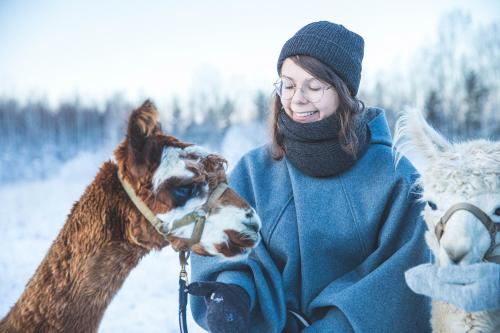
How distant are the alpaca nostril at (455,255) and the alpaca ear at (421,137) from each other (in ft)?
1.75

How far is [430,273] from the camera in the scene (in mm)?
1481

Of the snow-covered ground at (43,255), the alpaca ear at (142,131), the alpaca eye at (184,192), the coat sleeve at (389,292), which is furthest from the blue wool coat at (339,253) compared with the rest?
the snow-covered ground at (43,255)

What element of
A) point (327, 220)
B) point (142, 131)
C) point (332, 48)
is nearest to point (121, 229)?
point (142, 131)

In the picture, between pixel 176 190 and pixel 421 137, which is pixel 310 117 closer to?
pixel 421 137

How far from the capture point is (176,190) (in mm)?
1782

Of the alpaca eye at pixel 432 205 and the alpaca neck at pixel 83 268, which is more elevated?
the alpaca eye at pixel 432 205

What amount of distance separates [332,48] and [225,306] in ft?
4.81

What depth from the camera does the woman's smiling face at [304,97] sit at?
2145 mm

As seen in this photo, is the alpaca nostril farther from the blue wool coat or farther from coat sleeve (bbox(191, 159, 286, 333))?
coat sleeve (bbox(191, 159, 286, 333))

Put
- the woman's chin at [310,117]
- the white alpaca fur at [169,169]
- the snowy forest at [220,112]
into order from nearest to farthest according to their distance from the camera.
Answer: the white alpaca fur at [169,169], the woman's chin at [310,117], the snowy forest at [220,112]

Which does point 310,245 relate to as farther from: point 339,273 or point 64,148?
point 64,148

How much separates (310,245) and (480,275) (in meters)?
0.93

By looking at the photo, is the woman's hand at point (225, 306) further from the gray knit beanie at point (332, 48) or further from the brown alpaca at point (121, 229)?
the gray knit beanie at point (332, 48)

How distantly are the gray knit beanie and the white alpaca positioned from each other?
0.46m
